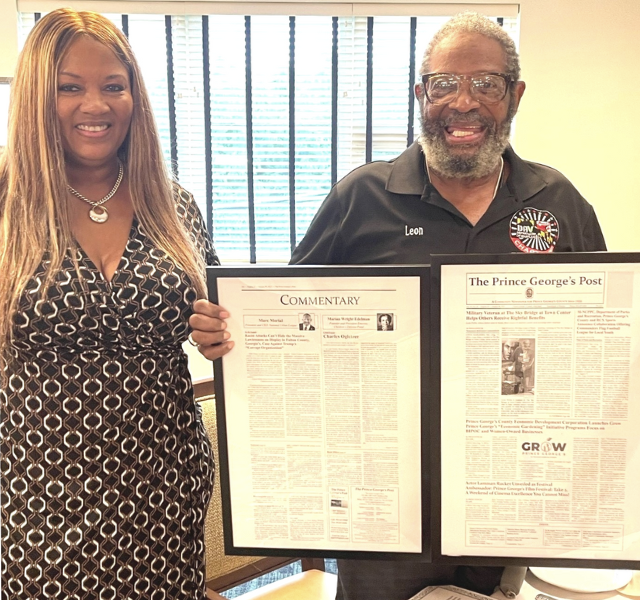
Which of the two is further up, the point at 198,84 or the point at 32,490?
the point at 198,84

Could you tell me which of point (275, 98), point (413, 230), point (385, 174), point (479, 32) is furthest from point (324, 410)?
point (275, 98)

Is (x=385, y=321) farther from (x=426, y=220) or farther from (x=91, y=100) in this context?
(x=91, y=100)

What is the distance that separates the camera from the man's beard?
1333mm

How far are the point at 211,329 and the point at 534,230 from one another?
0.70 m

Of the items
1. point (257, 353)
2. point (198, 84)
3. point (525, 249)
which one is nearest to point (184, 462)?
point (257, 353)

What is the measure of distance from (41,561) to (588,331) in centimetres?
111

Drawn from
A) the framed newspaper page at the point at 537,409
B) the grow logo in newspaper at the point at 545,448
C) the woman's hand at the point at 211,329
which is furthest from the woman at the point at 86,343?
the grow logo in newspaper at the point at 545,448

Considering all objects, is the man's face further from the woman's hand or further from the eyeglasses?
the woman's hand

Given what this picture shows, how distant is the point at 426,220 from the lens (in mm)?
1326

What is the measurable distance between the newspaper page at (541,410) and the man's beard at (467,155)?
0.41 m

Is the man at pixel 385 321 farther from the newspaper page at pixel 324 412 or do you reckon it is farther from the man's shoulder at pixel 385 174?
the man's shoulder at pixel 385 174

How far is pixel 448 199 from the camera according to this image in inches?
52.9

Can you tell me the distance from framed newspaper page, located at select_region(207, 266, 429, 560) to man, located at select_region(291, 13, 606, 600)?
0.82ft

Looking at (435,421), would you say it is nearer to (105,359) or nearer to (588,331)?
(588,331)
